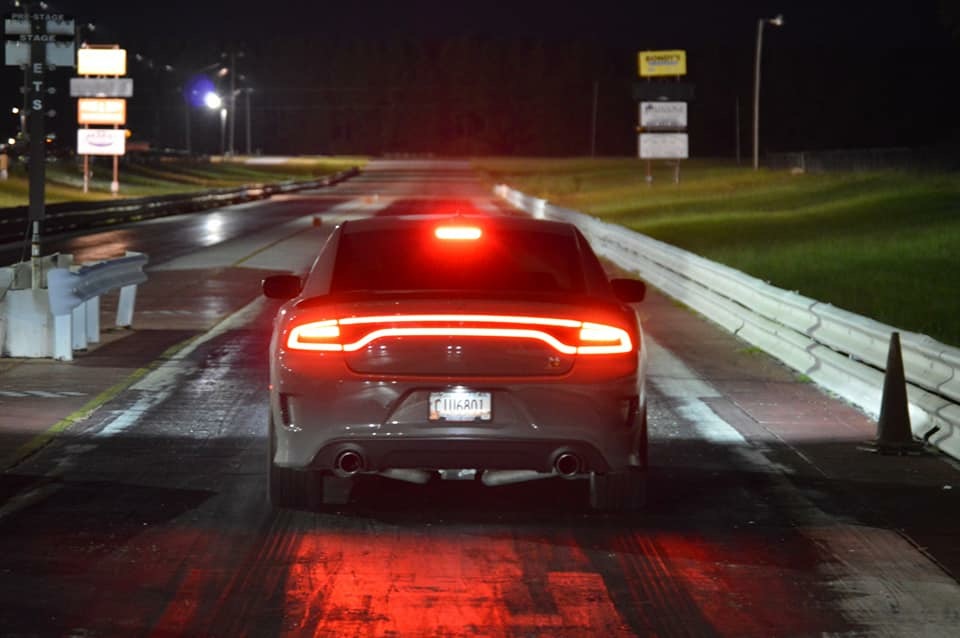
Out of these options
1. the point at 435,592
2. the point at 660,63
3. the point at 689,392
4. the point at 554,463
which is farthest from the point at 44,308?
the point at 660,63

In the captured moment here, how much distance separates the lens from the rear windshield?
928 centimetres

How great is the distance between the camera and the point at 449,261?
31.1 feet

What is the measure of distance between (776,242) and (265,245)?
11972mm

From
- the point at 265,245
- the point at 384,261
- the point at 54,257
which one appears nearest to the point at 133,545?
the point at 384,261

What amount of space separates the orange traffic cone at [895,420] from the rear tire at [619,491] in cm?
293

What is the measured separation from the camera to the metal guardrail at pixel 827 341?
1173 cm

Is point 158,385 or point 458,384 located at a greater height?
point 458,384

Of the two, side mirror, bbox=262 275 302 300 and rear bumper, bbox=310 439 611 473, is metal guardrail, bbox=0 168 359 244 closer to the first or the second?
side mirror, bbox=262 275 302 300

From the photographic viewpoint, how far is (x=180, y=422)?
12.6 m

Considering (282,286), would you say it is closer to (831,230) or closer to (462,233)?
(462,233)

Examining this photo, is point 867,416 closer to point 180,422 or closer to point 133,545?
point 180,422

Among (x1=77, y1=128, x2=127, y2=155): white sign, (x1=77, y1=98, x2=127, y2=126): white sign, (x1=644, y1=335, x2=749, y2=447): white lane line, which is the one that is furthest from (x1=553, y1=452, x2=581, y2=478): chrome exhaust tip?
(x1=77, y1=98, x2=127, y2=126): white sign

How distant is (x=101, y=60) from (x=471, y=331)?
95.0 m

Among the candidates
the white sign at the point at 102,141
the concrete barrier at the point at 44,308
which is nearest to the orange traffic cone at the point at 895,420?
the concrete barrier at the point at 44,308
